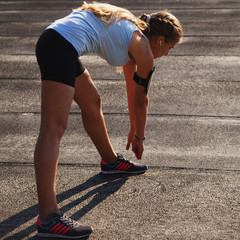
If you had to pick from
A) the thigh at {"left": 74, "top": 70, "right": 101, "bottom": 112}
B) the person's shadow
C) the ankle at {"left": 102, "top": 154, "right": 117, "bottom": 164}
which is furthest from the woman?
the ankle at {"left": 102, "top": 154, "right": 117, "bottom": 164}

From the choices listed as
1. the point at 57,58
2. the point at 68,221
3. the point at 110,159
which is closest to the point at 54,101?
the point at 57,58

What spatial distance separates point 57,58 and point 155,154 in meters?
1.76

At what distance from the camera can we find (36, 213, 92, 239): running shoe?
→ 11.2 ft

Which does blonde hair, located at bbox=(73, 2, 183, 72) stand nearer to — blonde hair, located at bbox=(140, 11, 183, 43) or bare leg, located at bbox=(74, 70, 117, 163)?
blonde hair, located at bbox=(140, 11, 183, 43)

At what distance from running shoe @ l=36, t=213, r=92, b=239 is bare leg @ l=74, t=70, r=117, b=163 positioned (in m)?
0.88

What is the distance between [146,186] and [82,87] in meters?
0.99

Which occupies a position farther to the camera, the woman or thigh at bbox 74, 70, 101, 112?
thigh at bbox 74, 70, 101, 112

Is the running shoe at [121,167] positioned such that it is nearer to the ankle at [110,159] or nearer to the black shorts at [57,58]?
the ankle at [110,159]

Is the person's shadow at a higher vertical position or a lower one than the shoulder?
lower

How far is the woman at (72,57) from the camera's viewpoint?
Result: 3.38 metres

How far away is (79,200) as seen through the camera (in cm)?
404

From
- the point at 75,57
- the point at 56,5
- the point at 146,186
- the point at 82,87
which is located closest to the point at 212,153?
the point at 146,186

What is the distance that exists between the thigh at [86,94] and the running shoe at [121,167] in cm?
57

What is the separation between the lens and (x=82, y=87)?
154 inches
